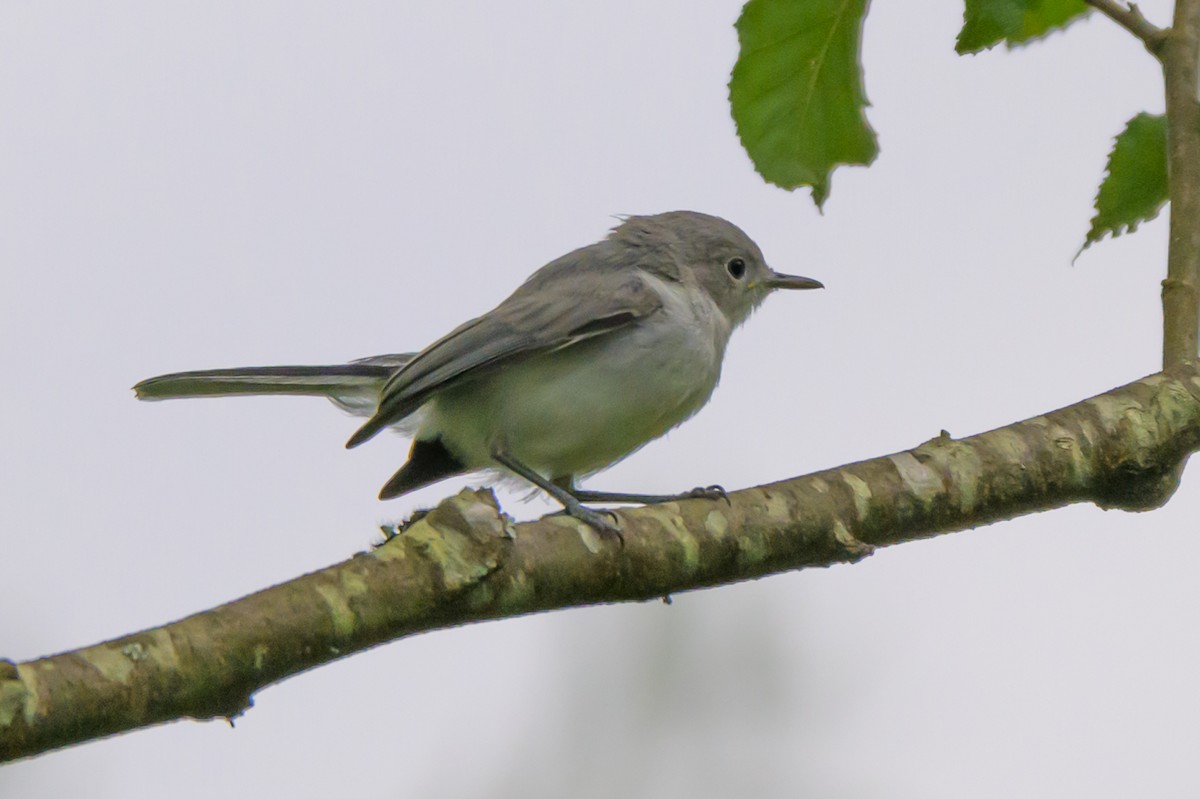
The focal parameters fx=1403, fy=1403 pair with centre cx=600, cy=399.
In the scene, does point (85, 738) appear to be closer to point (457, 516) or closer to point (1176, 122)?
point (457, 516)

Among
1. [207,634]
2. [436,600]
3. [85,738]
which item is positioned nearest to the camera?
Result: [85,738]

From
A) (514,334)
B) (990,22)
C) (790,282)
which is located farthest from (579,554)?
(790,282)

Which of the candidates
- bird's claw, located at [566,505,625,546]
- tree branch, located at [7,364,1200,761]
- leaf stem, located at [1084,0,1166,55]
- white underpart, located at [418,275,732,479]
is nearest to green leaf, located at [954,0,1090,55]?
leaf stem, located at [1084,0,1166,55]

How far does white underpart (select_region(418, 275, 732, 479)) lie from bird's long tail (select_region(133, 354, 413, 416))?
0.92ft

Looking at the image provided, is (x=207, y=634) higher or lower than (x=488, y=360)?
lower

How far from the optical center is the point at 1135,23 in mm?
2568

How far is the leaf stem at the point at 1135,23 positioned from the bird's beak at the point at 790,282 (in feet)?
6.14

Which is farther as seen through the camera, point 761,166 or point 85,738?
point 761,166

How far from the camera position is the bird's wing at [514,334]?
3633mm

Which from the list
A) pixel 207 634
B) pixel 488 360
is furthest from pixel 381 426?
pixel 207 634

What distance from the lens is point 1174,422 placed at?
228 cm

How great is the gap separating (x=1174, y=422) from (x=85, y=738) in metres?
1.70

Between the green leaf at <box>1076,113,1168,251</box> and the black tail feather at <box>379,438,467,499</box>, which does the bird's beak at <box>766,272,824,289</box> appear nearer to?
the black tail feather at <box>379,438,467,499</box>

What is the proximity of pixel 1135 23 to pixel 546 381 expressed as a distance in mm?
1705
